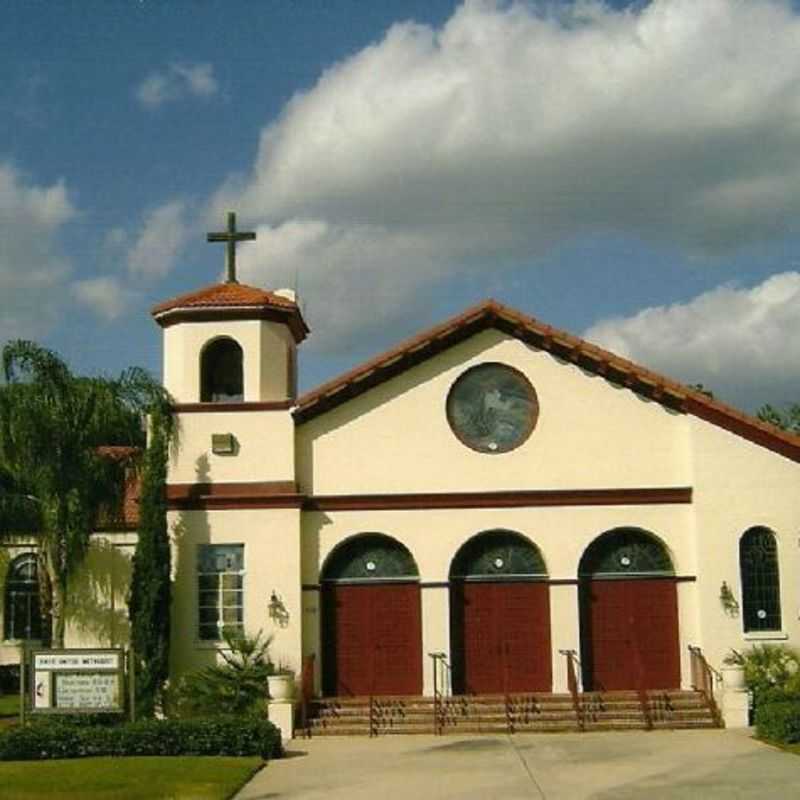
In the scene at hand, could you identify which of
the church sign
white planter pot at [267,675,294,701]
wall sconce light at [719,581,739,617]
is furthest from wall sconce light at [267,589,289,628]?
wall sconce light at [719,581,739,617]

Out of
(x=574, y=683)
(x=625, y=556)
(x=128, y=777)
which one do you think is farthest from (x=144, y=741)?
(x=625, y=556)

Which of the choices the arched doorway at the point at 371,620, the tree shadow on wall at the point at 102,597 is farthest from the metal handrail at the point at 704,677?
the tree shadow on wall at the point at 102,597

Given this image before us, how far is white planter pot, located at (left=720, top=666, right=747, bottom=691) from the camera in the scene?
2462 centimetres

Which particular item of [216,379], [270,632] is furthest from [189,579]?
[216,379]

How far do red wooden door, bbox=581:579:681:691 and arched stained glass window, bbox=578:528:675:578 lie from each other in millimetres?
182

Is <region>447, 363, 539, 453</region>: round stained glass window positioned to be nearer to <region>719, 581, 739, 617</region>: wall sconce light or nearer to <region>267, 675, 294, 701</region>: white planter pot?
<region>719, 581, 739, 617</region>: wall sconce light

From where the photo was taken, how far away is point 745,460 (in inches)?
1059

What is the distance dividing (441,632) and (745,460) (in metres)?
6.67

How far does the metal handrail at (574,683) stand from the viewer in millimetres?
24906

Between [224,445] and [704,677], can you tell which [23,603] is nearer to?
[224,445]

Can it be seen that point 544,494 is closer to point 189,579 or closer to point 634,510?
point 634,510

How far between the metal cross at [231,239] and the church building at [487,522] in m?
3.54

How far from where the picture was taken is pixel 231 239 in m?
29.7

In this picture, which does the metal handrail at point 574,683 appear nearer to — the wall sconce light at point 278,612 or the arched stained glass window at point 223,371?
the wall sconce light at point 278,612
